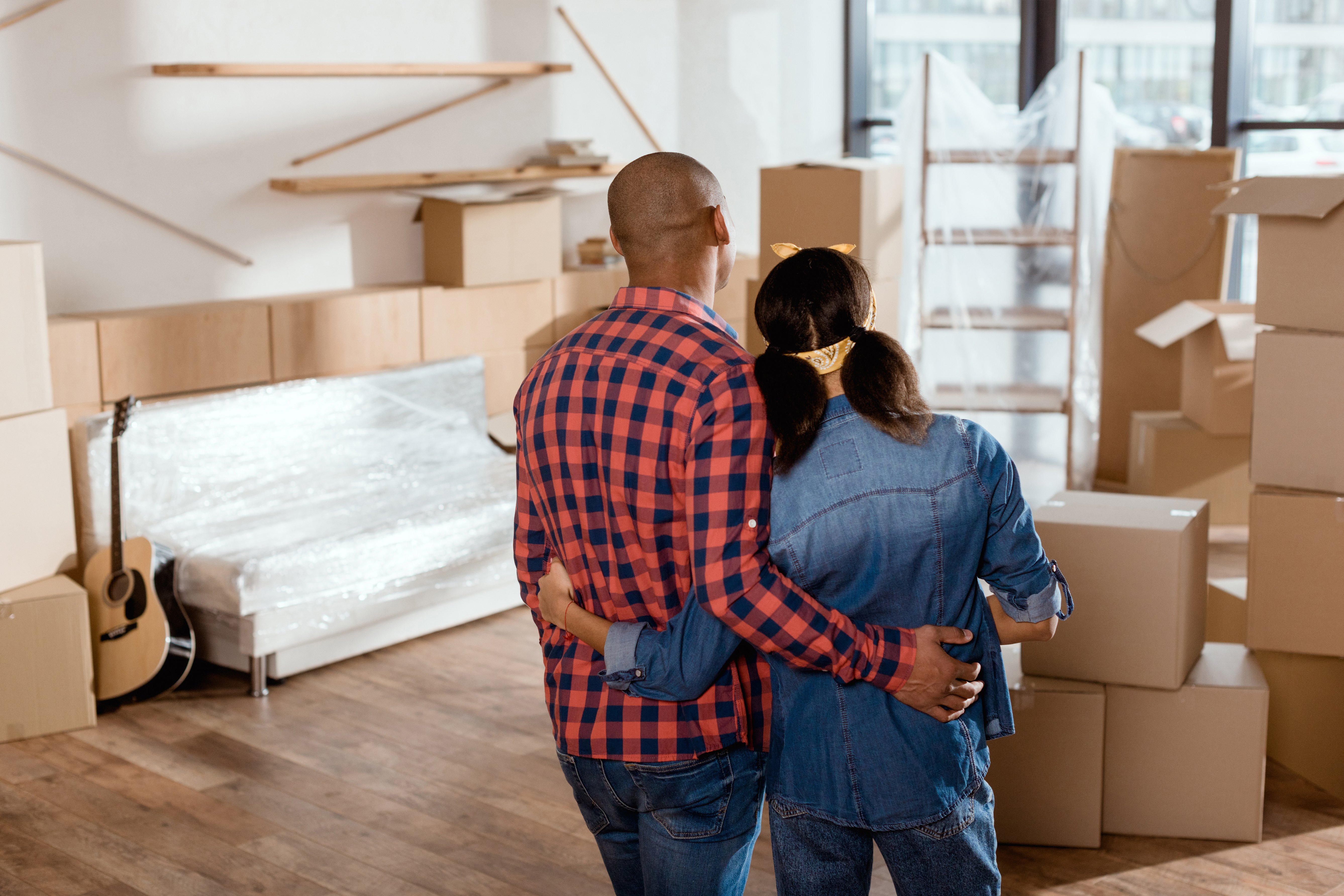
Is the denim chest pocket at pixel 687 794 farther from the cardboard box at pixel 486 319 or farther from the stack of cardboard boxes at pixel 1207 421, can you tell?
the stack of cardboard boxes at pixel 1207 421

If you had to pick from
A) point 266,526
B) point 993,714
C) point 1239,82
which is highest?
point 1239,82

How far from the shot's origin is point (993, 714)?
58.8 inches

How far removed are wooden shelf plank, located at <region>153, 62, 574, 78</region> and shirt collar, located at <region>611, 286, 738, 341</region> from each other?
3112 millimetres

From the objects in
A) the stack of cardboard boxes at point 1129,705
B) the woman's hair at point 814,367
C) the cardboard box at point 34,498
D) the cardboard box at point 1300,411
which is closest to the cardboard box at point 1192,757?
the stack of cardboard boxes at point 1129,705

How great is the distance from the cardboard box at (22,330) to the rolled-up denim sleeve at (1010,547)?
104 inches

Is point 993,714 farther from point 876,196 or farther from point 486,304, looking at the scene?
point 486,304

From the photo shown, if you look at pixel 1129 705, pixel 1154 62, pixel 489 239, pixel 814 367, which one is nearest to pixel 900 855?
pixel 814 367

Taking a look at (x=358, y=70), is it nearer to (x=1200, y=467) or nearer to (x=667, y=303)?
(x=1200, y=467)

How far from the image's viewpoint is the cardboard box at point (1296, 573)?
8.59 feet

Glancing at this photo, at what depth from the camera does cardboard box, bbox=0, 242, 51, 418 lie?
10.5 feet

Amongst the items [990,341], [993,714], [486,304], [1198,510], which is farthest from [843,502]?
[990,341]

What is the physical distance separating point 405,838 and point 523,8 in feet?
11.4

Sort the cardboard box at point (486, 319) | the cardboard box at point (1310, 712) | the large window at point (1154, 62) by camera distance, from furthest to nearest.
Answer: the large window at point (1154, 62) → the cardboard box at point (486, 319) → the cardboard box at point (1310, 712)

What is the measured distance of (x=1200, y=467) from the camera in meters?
4.68
